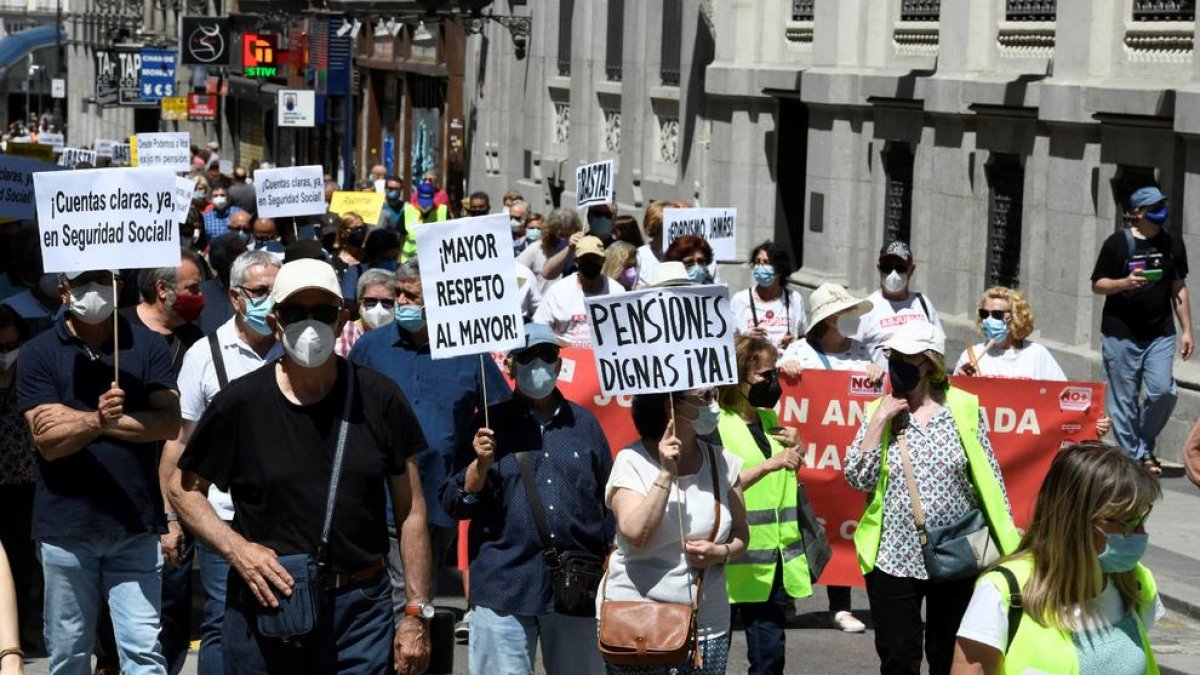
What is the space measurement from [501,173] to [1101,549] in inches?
1385

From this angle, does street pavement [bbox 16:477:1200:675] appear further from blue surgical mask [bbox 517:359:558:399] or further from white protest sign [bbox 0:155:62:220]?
white protest sign [bbox 0:155:62:220]

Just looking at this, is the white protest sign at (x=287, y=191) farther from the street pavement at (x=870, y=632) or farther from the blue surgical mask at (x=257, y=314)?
the blue surgical mask at (x=257, y=314)

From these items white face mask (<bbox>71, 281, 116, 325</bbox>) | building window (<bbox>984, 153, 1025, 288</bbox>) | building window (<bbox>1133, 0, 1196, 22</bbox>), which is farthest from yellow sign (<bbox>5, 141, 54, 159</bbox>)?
white face mask (<bbox>71, 281, 116, 325</bbox>)

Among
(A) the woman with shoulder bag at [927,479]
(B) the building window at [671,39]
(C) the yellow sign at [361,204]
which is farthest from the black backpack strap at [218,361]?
(B) the building window at [671,39]

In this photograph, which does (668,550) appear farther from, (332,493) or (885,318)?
(885,318)

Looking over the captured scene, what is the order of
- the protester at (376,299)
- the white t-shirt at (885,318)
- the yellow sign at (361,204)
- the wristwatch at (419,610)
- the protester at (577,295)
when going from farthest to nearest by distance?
1. the yellow sign at (361,204)
2. the protester at (577,295)
3. the white t-shirt at (885,318)
4. the protester at (376,299)
5. the wristwatch at (419,610)

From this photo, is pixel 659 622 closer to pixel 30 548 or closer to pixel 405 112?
pixel 30 548

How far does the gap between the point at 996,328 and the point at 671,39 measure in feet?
64.3

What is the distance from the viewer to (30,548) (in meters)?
10.0

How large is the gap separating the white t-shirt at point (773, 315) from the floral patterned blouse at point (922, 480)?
530 cm

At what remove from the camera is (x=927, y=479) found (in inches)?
317

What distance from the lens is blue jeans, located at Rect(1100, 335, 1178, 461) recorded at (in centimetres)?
1473

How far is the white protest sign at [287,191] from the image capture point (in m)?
18.4

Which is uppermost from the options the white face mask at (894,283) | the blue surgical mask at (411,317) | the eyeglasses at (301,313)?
the eyeglasses at (301,313)
